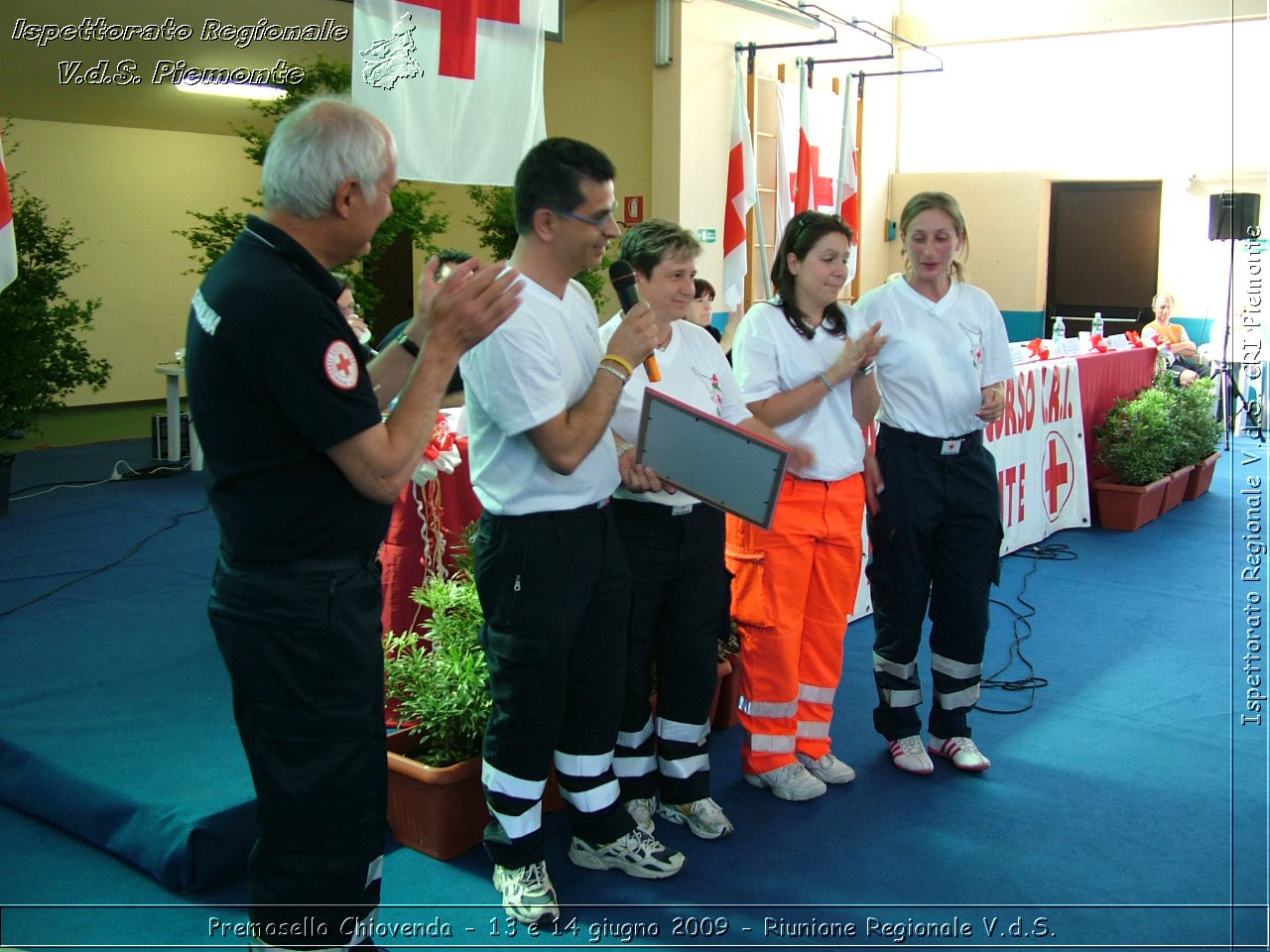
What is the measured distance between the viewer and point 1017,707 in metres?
3.54

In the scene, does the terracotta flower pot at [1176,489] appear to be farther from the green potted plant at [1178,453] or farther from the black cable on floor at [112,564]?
the black cable on floor at [112,564]

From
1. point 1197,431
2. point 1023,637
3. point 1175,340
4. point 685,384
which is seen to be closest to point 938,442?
point 685,384

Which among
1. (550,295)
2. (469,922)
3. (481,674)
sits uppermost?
(550,295)

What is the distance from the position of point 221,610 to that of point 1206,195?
11.2m

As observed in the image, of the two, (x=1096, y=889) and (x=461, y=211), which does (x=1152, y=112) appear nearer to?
(x=461, y=211)

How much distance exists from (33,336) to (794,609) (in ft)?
17.0

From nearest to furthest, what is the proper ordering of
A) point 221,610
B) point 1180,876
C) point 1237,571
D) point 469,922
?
point 221,610
point 469,922
point 1180,876
point 1237,571

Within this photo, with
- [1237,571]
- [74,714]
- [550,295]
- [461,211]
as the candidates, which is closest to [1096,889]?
[550,295]

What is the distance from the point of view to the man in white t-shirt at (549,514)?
203 cm

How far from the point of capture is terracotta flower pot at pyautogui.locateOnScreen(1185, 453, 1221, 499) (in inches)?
272

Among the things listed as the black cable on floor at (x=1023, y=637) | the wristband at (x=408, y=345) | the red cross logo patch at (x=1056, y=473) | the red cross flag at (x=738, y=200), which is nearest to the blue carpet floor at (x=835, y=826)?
the black cable on floor at (x=1023, y=637)

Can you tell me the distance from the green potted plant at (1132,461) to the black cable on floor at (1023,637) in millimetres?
622

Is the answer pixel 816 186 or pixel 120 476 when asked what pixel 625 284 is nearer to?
pixel 120 476

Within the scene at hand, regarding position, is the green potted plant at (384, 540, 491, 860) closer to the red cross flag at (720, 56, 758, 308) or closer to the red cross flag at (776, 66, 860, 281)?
the red cross flag at (720, 56, 758, 308)
